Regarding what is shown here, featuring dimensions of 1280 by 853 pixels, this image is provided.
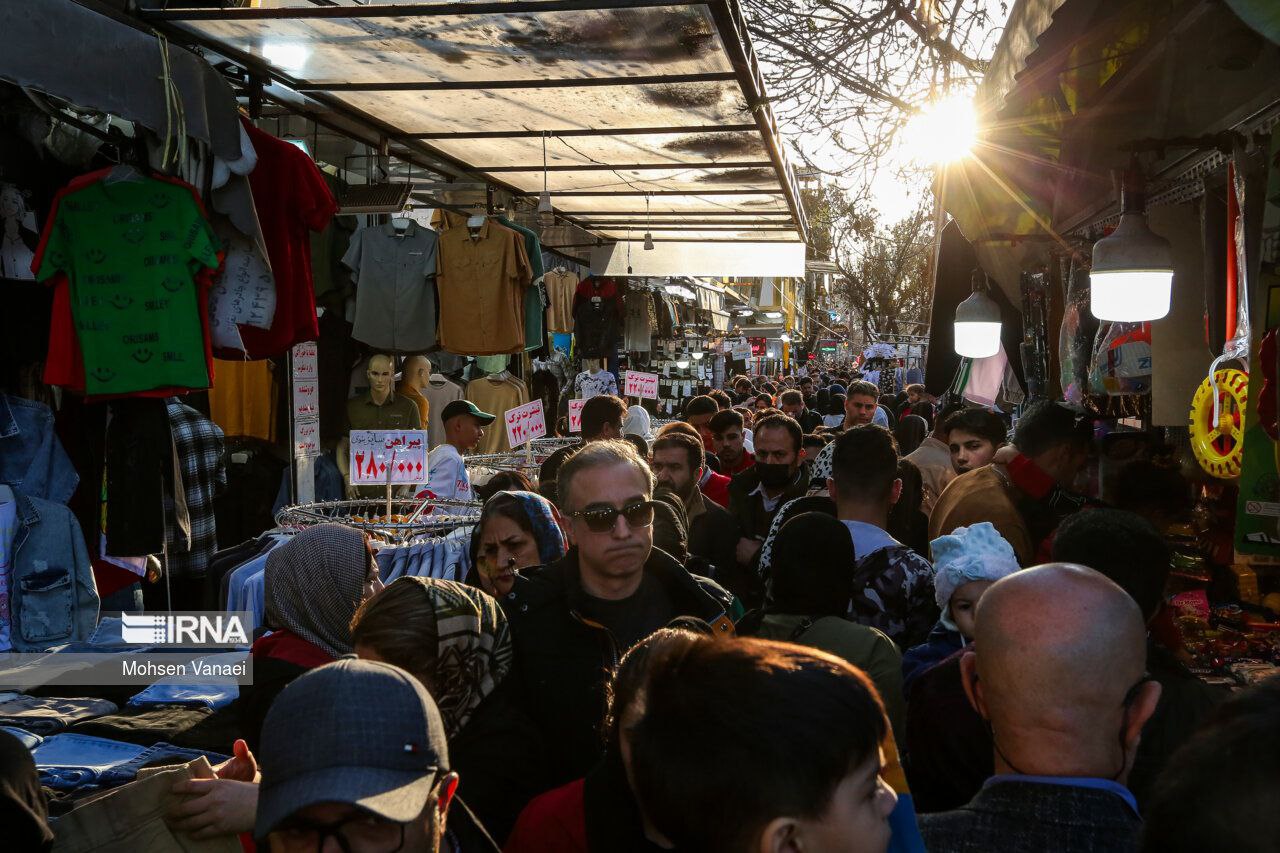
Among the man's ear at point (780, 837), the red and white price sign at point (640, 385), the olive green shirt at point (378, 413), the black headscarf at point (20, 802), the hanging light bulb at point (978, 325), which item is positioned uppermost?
the hanging light bulb at point (978, 325)

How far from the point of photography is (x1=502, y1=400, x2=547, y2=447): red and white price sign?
830cm

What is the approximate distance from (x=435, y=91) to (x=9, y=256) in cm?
239

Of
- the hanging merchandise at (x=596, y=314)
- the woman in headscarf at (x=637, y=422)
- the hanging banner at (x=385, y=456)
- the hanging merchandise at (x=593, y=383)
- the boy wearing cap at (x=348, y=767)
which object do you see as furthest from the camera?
the hanging merchandise at (x=596, y=314)

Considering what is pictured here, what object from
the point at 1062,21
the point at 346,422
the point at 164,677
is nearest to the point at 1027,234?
the point at 1062,21

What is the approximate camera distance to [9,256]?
156 inches

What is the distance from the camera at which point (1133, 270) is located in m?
3.95

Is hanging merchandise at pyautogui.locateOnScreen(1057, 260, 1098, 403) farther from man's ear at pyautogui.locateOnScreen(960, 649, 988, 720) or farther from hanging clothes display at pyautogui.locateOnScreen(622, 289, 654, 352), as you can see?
hanging clothes display at pyautogui.locateOnScreen(622, 289, 654, 352)

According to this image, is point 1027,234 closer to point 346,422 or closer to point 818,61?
point 818,61

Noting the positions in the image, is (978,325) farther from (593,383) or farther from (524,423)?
(593,383)

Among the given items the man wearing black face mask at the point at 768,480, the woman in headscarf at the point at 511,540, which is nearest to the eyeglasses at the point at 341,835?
the woman in headscarf at the point at 511,540

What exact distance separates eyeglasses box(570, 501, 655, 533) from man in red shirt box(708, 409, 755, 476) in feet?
16.7

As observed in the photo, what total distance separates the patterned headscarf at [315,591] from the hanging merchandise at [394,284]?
3834 mm

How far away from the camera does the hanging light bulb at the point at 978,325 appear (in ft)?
22.5

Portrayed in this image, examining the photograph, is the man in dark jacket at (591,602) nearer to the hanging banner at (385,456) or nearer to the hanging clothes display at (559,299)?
the hanging banner at (385,456)
